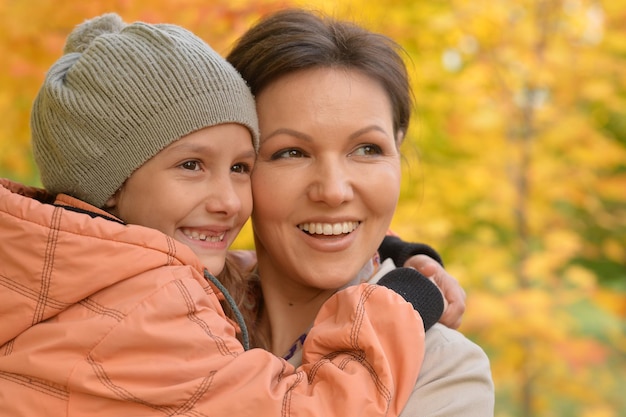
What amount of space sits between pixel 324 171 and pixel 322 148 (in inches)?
2.7

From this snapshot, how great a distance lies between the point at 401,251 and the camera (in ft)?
8.80

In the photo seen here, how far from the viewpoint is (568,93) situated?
4773 mm

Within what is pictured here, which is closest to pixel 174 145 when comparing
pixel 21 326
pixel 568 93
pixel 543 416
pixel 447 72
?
pixel 21 326

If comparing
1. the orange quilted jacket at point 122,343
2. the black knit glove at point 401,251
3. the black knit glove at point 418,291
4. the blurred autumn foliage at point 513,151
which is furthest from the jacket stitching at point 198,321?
the blurred autumn foliage at point 513,151

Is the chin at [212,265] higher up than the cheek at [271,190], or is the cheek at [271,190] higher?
the cheek at [271,190]

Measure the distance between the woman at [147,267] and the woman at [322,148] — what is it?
0.37ft

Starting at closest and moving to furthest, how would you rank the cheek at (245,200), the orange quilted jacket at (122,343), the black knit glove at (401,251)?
the orange quilted jacket at (122,343)
the cheek at (245,200)
the black knit glove at (401,251)

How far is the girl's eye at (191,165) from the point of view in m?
2.15

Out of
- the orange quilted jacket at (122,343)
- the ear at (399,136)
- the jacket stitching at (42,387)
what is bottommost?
the jacket stitching at (42,387)

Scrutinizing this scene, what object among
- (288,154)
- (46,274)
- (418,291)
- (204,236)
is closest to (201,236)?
(204,236)

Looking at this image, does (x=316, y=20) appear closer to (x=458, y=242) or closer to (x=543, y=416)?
(x=458, y=242)

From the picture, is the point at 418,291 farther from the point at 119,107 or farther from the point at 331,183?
the point at 119,107

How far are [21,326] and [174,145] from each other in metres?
0.59

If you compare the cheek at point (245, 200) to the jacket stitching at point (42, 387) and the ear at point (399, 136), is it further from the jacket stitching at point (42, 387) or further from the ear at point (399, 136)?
the jacket stitching at point (42, 387)
